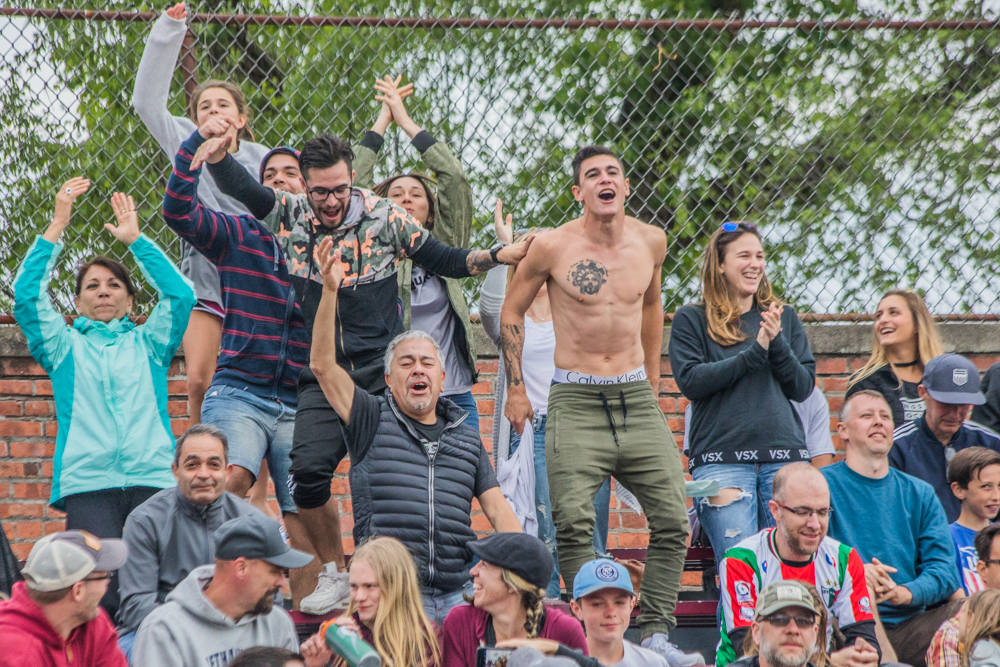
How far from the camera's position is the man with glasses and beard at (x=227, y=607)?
383 centimetres

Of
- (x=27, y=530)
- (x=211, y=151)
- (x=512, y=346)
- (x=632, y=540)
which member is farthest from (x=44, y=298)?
(x=632, y=540)

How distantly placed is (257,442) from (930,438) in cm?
329

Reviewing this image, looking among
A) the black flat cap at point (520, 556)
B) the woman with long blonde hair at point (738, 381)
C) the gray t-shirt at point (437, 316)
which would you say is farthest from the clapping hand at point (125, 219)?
the woman with long blonde hair at point (738, 381)

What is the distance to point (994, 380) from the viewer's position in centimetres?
613

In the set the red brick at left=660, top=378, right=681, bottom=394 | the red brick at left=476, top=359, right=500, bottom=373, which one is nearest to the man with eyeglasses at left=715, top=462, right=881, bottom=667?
the red brick at left=660, top=378, right=681, bottom=394

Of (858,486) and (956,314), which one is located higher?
(956,314)

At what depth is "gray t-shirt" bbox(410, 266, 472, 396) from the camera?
5742 millimetres

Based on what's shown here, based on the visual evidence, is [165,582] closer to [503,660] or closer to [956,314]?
[503,660]

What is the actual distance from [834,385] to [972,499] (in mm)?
1676

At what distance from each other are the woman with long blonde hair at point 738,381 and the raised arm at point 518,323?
736 mm

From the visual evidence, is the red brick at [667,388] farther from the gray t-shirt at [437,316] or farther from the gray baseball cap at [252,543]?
the gray baseball cap at [252,543]

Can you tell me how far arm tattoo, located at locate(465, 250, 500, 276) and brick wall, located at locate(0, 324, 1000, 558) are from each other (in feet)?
5.35

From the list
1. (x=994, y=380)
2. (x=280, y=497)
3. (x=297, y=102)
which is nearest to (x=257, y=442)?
(x=280, y=497)

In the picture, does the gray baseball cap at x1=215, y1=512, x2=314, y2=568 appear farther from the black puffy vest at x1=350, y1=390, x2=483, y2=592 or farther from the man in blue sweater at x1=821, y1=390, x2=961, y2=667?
the man in blue sweater at x1=821, y1=390, x2=961, y2=667
